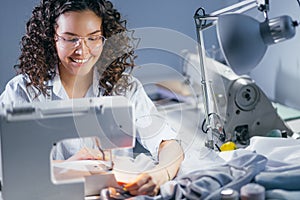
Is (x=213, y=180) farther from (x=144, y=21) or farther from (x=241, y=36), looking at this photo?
(x=144, y=21)

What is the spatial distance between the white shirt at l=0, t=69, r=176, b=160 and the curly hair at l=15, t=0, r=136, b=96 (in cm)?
3

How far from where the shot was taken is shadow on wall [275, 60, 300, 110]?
7.78 feet

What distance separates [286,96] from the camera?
2422 millimetres

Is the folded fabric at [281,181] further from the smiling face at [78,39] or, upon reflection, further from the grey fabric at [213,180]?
the smiling face at [78,39]

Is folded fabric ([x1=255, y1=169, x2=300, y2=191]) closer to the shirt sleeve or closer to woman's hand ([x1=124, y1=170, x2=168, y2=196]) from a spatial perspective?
woman's hand ([x1=124, y1=170, x2=168, y2=196])

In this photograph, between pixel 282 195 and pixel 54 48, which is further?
pixel 54 48

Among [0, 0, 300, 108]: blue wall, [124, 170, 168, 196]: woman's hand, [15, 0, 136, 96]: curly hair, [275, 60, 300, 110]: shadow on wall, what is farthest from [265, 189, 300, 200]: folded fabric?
[275, 60, 300, 110]: shadow on wall

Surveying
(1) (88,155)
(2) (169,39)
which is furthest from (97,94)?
(1) (88,155)

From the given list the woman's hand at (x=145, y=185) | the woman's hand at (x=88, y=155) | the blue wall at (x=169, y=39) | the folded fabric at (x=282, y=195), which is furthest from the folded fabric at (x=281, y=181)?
the blue wall at (x=169, y=39)

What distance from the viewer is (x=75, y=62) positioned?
165 cm

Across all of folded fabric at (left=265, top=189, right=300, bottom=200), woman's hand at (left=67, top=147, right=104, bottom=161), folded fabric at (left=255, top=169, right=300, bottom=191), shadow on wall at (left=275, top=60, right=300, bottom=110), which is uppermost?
shadow on wall at (left=275, top=60, right=300, bottom=110)

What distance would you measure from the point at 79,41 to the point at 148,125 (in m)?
0.36

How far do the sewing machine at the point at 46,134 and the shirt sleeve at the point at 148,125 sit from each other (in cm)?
38

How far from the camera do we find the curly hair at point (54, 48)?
163cm
